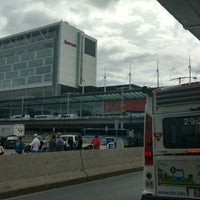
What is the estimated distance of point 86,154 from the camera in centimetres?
1544

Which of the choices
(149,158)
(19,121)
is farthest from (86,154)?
(19,121)

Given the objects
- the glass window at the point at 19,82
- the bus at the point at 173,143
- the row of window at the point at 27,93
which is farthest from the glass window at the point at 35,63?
the bus at the point at 173,143

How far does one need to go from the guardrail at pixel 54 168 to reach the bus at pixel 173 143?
4855mm

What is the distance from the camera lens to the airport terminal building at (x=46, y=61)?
512 feet

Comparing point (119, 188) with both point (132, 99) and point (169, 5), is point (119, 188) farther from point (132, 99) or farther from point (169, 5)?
point (132, 99)

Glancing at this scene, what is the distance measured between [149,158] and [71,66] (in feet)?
517

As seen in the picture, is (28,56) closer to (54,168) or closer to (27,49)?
(27,49)

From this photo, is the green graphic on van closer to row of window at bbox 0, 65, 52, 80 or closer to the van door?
the van door

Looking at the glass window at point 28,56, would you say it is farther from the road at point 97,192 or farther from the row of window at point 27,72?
the road at point 97,192

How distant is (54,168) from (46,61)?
147488mm

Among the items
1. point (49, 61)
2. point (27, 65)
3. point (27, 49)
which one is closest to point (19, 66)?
point (27, 65)

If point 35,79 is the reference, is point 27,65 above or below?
above

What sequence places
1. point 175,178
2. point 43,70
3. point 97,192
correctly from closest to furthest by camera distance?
point 175,178
point 97,192
point 43,70

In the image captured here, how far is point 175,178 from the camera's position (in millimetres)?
7383
